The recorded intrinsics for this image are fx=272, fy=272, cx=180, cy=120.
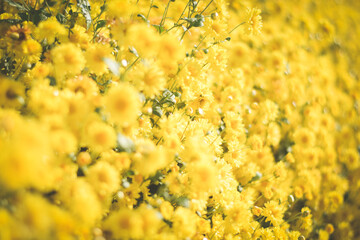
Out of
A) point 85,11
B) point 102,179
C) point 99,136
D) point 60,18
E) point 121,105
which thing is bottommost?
point 102,179

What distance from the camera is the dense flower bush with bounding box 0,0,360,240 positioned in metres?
0.92

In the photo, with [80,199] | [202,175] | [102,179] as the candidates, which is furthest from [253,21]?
[80,199]

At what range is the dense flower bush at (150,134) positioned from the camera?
3.02 ft

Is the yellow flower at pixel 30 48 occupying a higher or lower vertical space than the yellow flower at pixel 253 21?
lower

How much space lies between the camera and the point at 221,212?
1508mm

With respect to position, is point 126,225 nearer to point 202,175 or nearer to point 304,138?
point 202,175

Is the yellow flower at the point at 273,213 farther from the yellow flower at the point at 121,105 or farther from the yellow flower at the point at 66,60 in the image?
the yellow flower at the point at 66,60

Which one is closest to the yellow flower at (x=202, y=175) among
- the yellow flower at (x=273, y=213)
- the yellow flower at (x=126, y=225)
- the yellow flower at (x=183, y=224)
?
the yellow flower at (x=183, y=224)

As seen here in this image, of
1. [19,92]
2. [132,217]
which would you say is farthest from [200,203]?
[19,92]

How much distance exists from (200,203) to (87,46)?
0.98 metres

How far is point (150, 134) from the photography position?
1.46 meters

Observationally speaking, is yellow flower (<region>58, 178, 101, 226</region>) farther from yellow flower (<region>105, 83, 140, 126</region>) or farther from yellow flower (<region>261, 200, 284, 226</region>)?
yellow flower (<region>261, 200, 284, 226</region>)

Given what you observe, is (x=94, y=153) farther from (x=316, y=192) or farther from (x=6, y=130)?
(x=316, y=192)

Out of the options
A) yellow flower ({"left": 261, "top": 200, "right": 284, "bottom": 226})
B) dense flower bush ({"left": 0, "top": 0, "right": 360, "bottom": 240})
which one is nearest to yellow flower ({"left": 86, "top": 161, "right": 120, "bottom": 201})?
dense flower bush ({"left": 0, "top": 0, "right": 360, "bottom": 240})
